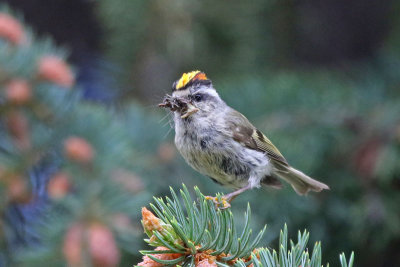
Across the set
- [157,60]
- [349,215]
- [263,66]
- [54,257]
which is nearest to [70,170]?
[54,257]

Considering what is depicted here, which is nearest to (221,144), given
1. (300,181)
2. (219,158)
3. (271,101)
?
(219,158)

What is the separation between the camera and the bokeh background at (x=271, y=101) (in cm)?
287

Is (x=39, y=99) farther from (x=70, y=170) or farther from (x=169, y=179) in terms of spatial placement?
(x=169, y=179)

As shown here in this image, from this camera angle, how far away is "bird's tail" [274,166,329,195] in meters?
2.70

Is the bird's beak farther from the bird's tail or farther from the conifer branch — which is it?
the conifer branch

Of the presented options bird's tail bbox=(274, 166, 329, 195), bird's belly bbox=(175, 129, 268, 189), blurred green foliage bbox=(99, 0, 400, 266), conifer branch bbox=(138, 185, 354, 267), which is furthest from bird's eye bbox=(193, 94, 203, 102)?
conifer branch bbox=(138, 185, 354, 267)

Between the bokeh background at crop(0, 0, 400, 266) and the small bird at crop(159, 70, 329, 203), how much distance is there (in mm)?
118

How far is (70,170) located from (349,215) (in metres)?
1.35

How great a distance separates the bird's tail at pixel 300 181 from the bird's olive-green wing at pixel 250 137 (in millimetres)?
54

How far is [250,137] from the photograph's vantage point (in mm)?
2807

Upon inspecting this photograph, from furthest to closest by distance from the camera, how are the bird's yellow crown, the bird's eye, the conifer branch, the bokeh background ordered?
the bokeh background, the bird's eye, the bird's yellow crown, the conifer branch

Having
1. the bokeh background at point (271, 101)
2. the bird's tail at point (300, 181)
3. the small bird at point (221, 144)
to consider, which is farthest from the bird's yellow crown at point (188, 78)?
the bird's tail at point (300, 181)

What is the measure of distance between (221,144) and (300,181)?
46 cm

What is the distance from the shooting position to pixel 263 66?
3.75 metres
